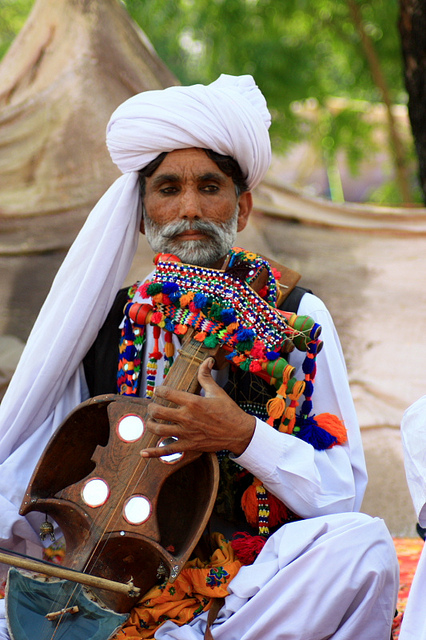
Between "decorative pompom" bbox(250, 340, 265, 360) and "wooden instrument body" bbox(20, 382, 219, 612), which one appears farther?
"decorative pompom" bbox(250, 340, 265, 360)

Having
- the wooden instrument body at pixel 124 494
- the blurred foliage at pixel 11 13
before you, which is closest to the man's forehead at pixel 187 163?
the wooden instrument body at pixel 124 494

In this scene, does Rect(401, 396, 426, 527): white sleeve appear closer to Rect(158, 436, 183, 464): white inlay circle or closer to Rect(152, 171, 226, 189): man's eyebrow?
Rect(158, 436, 183, 464): white inlay circle

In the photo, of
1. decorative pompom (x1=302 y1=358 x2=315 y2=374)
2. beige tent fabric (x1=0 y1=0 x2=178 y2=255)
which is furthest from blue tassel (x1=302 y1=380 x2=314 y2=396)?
beige tent fabric (x1=0 y1=0 x2=178 y2=255)

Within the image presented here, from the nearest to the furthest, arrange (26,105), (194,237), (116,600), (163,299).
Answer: (116,600), (163,299), (194,237), (26,105)

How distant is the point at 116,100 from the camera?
11.8 ft

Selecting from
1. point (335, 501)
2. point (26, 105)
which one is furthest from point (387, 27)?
point (335, 501)

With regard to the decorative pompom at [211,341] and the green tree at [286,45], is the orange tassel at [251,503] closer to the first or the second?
the decorative pompom at [211,341]

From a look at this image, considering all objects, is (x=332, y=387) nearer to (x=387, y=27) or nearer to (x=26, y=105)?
(x=26, y=105)

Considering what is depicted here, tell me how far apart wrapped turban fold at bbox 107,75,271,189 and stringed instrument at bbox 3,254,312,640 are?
2.37 ft

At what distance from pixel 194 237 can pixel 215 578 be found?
1.05 metres

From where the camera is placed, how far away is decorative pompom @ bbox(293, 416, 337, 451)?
2160mm

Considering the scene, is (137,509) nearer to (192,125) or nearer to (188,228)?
(188,228)

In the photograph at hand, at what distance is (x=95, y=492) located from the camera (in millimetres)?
1994

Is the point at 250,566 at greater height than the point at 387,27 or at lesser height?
lesser
